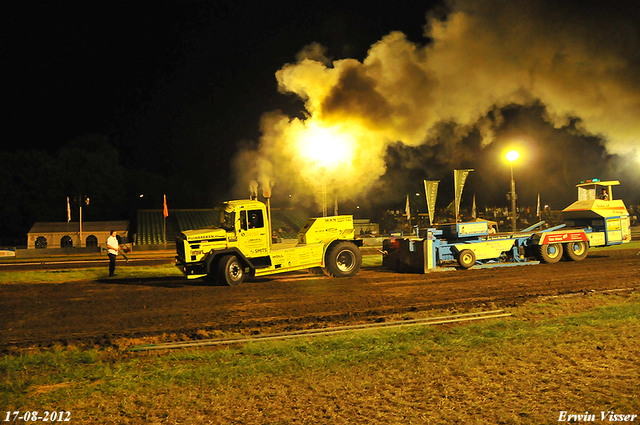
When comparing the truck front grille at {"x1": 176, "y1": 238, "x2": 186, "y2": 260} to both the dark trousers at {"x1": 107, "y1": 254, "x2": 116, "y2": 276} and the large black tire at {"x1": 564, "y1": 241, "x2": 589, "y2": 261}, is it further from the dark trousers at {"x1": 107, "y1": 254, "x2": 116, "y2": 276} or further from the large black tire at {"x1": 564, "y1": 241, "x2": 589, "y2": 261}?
the large black tire at {"x1": 564, "y1": 241, "x2": 589, "y2": 261}

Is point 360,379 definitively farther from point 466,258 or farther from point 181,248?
point 466,258

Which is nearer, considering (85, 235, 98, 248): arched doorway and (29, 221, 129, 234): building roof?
(29, 221, 129, 234): building roof

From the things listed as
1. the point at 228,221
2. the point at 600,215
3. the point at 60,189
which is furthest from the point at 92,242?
the point at 600,215

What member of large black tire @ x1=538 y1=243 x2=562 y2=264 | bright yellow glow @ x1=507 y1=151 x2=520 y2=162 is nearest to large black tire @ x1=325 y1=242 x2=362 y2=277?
large black tire @ x1=538 y1=243 x2=562 y2=264

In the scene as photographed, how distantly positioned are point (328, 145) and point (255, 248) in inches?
442

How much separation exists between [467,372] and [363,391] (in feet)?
5.21

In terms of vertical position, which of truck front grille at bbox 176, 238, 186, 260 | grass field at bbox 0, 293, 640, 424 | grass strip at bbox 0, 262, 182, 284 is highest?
truck front grille at bbox 176, 238, 186, 260

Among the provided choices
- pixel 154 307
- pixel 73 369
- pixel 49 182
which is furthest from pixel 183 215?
pixel 73 369

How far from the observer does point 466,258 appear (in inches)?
694

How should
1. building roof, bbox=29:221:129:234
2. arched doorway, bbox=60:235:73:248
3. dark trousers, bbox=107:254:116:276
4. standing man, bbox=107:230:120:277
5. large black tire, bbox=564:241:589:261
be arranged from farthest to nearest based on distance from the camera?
1. building roof, bbox=29:221:129:234
2. arched doorway, bbox=60:235:73:248
3. large black tire, bbox=564:241:589:261
4. dark trousers, bbox=107:254:116:276
5. standing man, bbox=107:230:120:277

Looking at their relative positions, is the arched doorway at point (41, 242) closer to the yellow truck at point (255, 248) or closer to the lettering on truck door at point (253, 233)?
the yellow truck at point (255, 248)

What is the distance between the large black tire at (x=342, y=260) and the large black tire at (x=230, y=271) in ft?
10.8

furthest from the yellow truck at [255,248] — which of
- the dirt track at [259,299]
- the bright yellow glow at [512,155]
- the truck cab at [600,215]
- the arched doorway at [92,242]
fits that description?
the arched doorway at [92,242]

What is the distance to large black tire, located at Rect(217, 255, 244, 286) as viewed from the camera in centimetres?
1520
